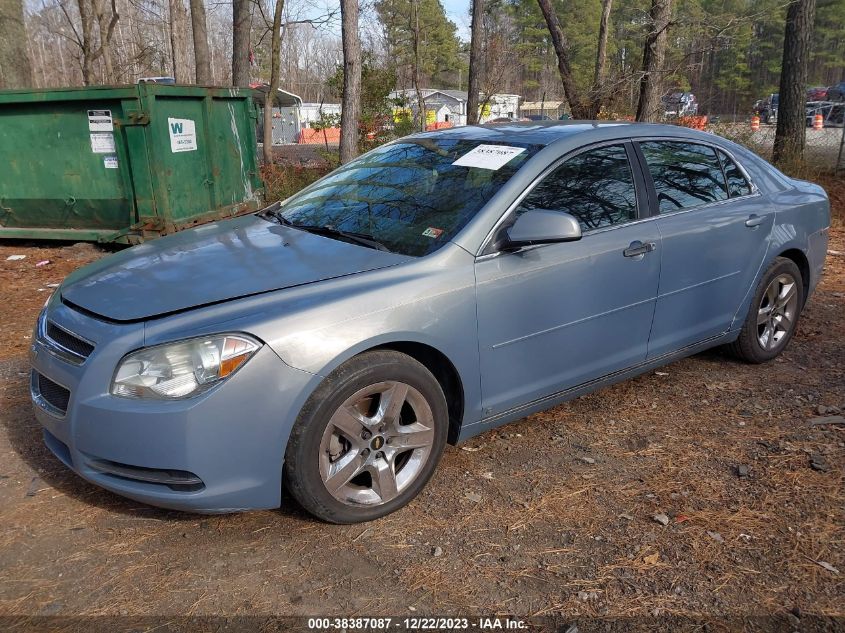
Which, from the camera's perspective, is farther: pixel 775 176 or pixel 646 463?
pixel 775 176

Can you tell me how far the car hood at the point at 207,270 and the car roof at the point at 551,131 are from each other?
1.12 metres

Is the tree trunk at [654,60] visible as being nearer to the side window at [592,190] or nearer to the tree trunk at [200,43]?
the side window at [592,190]

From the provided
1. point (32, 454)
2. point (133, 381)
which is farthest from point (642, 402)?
point (32, 454)

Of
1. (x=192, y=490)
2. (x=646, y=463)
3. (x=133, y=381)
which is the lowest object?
(x=646, y=463)

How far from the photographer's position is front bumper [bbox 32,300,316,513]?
7.92 feet

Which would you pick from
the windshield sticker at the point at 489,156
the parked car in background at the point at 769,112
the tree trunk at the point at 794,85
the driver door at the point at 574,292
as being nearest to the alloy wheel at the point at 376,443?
the driver door at the point at 574,292

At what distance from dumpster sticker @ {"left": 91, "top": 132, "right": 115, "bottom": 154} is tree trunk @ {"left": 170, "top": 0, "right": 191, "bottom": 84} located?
7.06 metres

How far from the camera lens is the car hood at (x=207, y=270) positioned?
2.68 metres

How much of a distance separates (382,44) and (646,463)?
31.7m

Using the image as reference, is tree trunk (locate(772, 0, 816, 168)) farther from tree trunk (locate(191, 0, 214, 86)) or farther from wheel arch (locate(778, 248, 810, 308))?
tree trunk (locate(191, 0, 214, 86))

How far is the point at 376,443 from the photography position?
9.19 feet

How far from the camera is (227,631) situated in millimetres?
2264

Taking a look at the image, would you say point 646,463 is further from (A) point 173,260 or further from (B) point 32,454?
(B) point 32,454

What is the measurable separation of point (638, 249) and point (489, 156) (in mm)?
914
